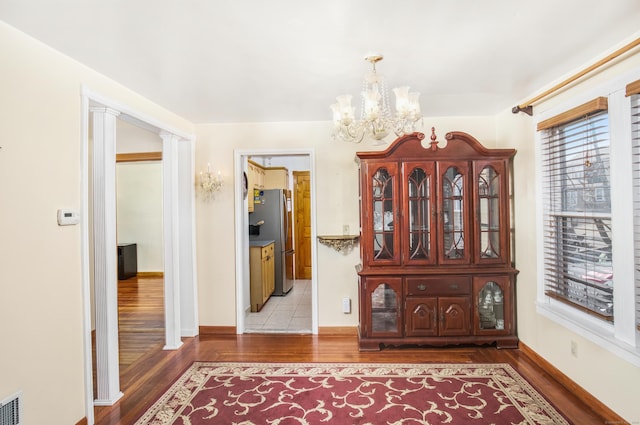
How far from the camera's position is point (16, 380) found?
1688 millimetres

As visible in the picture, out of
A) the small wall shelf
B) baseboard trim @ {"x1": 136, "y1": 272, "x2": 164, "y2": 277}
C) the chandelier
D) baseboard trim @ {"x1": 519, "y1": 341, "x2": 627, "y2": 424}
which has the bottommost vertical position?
baseboard trim @ {"x1": 519, "y1": 341, "x2": 627, "y2": 424}

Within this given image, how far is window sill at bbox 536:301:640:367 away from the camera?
1967 millimetres

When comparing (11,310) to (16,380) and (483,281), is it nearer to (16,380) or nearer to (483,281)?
(16,380)

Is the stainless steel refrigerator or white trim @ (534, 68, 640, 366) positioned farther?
the stainless steel refrigerator

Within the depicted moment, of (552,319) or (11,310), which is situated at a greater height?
(11,310)

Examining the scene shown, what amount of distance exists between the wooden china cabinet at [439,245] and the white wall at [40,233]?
226cm

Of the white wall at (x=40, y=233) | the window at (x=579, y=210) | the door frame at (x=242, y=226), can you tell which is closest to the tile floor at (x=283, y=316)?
the door frame at (x=242, y=226)

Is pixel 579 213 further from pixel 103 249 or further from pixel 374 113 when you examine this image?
pixel 103 249

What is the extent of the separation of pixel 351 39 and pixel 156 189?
6.17m

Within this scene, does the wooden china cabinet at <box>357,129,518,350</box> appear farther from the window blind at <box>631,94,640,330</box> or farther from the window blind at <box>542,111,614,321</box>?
the window blind at <box>631,94,640,330</box>

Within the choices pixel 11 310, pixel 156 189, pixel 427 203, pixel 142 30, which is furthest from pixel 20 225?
pixel 156 189

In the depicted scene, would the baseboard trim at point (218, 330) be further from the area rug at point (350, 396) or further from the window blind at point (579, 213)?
the window blind at point (579, 213)

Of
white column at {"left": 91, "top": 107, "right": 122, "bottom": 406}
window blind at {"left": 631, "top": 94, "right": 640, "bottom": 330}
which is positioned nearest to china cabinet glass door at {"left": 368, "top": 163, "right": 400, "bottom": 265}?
window blind at {"left": 631, "top": 94, "right": 640, "bottom": 330}

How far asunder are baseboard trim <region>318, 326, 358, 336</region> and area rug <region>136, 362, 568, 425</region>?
72 centimetres
